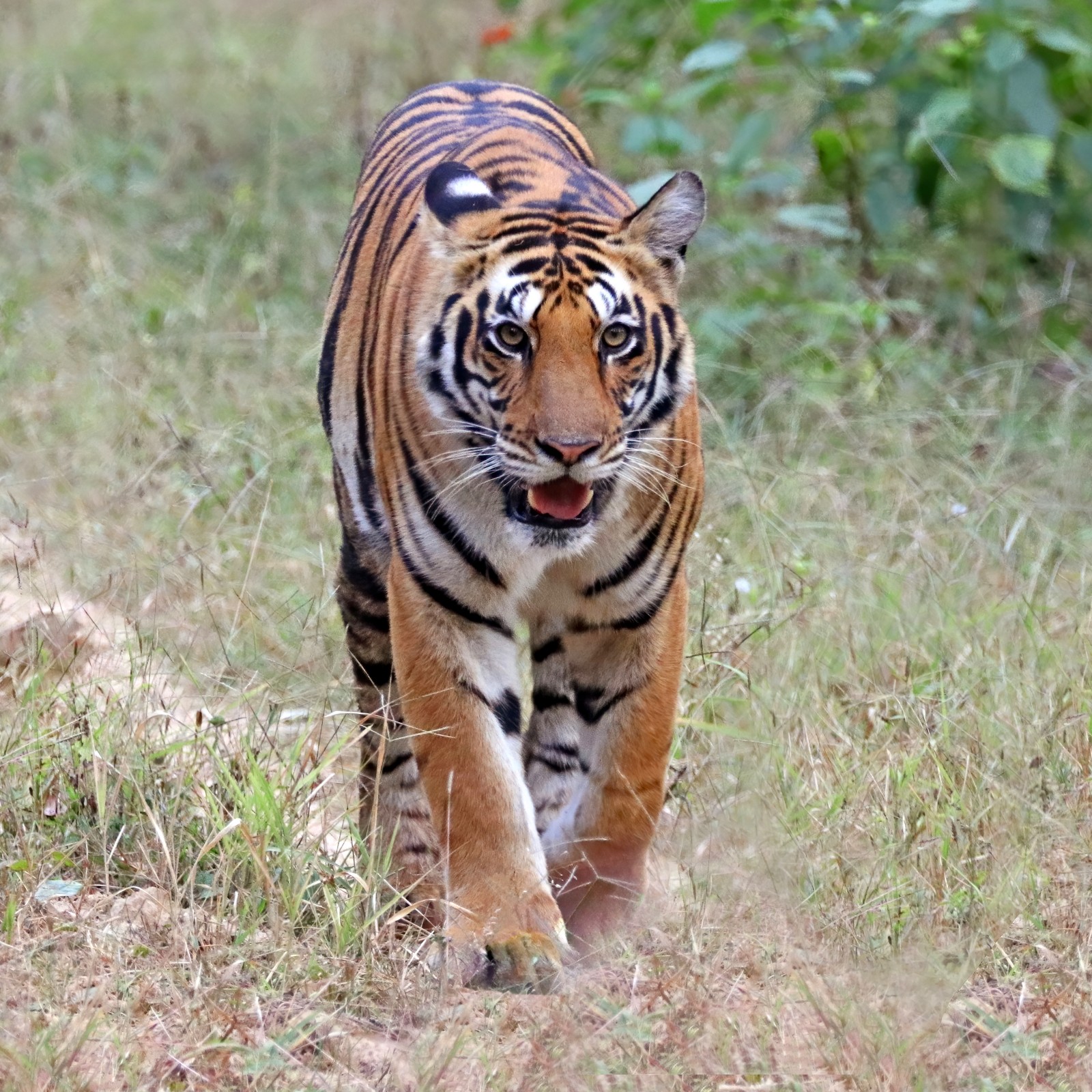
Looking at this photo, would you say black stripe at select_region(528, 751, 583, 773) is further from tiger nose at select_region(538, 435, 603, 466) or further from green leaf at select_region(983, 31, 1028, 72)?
green leaf at select_region(983, 31, 1028, 72)

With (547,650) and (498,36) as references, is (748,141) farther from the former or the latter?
(547,650)

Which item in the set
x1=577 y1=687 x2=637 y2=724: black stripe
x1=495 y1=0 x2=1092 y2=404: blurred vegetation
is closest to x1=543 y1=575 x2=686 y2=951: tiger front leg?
x1=577 y1=687 x2=637 y2=724: black stripe

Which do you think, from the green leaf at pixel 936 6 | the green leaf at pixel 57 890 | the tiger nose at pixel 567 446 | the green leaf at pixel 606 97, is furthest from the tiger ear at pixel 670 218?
the green leaf at pixel 606 97

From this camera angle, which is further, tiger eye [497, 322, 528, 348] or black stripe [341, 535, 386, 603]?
black stripe [341, 535, 386, 603]

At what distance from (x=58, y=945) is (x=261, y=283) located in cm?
439

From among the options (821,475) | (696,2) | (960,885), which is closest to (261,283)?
(696,2)

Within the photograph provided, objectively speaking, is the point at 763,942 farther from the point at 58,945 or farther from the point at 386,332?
the point at 386,332

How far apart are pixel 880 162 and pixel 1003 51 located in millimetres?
687

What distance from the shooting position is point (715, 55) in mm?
Answer: 5523

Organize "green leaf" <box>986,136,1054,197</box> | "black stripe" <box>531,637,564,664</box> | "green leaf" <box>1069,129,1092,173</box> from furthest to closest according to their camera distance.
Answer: "green leaf" <box>1069,129,1092,173</box> < "green leaf" <box>986,136,1054,197</box> < "black stripe" <box>531,637,564,664</box>

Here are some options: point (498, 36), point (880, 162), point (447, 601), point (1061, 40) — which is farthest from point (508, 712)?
point (498, 36)

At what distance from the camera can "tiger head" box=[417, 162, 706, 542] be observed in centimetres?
304

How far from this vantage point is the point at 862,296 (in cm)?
612

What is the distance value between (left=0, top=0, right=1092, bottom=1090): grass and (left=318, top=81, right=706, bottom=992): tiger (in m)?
0.17
